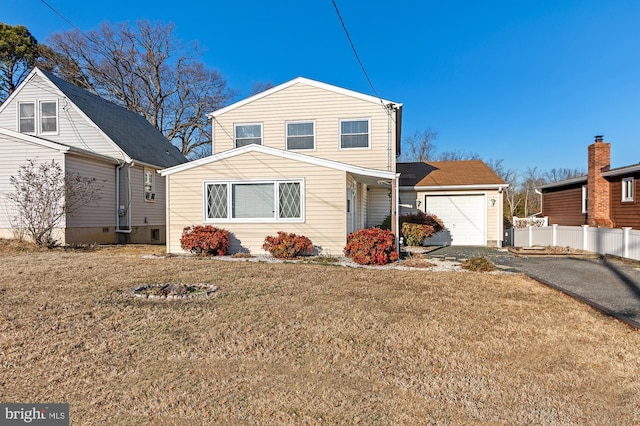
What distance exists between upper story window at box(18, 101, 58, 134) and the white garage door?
17014mm

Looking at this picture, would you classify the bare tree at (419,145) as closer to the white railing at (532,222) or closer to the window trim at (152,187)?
the white railing at (532,222)

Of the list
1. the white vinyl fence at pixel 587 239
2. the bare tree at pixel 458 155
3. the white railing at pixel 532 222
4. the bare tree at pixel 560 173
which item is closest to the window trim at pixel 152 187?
the white vinyl fence at pixel 587 239

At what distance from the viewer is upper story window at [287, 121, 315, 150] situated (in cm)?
1392

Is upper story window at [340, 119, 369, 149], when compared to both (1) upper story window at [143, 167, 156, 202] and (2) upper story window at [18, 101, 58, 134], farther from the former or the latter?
(2) upper story window at [18, 101, 58, 134]

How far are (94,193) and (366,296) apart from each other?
43.3 ft

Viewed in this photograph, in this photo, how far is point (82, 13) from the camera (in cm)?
1070

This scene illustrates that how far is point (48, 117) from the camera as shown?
629 inches

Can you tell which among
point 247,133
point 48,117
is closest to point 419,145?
point 247,133

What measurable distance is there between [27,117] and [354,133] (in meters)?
14.7

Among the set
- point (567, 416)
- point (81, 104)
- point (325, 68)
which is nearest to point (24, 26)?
point (81, 104)

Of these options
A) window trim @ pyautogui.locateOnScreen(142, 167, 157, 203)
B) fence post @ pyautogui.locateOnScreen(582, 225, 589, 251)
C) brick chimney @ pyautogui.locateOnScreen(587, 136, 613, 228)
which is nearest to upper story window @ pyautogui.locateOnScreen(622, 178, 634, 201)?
brick chimney @ pyautogui.locateOnScreen(587, 136, 613, 228)

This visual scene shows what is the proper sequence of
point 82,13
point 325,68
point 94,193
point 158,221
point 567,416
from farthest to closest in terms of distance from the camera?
point 325,68, point 158,221, point 94,193, point 82,13, point 567,416

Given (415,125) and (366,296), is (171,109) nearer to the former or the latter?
(415,125)

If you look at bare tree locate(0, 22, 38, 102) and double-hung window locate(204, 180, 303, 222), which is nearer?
double-hung window locate(204, 180, 303, 222)
